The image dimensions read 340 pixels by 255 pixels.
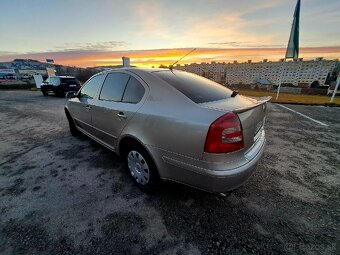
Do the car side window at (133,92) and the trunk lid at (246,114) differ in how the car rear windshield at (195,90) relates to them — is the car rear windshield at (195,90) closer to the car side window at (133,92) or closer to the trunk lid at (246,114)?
the trunk lid at (246,114)

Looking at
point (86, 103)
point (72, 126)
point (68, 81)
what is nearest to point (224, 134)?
point (86, 103)

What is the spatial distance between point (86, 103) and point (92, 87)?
34 centimetres

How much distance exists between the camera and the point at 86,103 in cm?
368

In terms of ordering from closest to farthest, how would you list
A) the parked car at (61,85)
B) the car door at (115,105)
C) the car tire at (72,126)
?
1. the car door at (115,105)
2. the car tire at (72,126)
3. the parked car at (61,85)

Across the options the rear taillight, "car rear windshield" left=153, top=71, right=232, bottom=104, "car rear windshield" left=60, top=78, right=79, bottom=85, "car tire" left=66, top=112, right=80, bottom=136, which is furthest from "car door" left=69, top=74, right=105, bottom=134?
"car rear windshield" left=60, top=78, right=79, bottom=85

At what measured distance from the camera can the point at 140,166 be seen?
8.52 feet

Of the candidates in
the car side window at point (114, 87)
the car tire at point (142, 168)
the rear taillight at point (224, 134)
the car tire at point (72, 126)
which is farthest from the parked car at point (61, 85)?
the rear taillight at point (224, 134)

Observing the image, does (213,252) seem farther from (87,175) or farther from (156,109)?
(87,175)

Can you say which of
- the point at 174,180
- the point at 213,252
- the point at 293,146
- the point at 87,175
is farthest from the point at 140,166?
the point at 293,146

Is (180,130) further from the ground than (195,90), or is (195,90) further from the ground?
(195,90)

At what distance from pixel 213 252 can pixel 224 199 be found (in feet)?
2.69

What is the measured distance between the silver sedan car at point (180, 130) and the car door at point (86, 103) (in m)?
0.61

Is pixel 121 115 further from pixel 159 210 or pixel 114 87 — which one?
pixel 159 210

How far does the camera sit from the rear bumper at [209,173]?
1.83 meters
